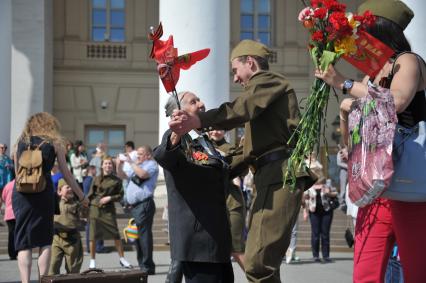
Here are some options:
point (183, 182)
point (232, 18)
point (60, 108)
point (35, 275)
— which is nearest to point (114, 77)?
point (60, 108)

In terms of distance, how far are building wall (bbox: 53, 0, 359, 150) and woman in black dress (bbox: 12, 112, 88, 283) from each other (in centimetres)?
1995

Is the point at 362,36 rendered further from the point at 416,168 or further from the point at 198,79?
the point at 198,79

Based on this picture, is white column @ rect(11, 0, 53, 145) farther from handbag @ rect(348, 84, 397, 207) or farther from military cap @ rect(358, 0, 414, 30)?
handbag @ rect(348, 84, 397, 207)

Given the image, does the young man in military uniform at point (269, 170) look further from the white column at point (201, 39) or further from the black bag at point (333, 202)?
Result: the white column at point (201, 39)

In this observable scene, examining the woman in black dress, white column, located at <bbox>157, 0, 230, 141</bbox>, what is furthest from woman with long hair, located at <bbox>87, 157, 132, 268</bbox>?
the woman in black dress

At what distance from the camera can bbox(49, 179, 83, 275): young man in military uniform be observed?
932 centimetres

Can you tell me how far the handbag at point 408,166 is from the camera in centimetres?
424

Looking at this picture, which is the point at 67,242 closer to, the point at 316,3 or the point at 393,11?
the point at 316,3

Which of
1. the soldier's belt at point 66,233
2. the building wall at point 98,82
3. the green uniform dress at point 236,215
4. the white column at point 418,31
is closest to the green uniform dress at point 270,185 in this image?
the green uniform dress at point 236,215

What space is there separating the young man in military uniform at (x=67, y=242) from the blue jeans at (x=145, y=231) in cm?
206

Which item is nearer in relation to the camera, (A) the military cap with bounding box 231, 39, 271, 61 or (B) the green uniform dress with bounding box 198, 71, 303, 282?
(B) the green uniform dress with bounding box 198, 71, 303, 282

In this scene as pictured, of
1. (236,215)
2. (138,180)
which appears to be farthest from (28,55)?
(236,215)

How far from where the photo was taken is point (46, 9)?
25875 mm

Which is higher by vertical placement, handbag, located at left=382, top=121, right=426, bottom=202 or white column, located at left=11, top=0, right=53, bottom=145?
white column, located at left=11, top=0, right=53, bottom=145
